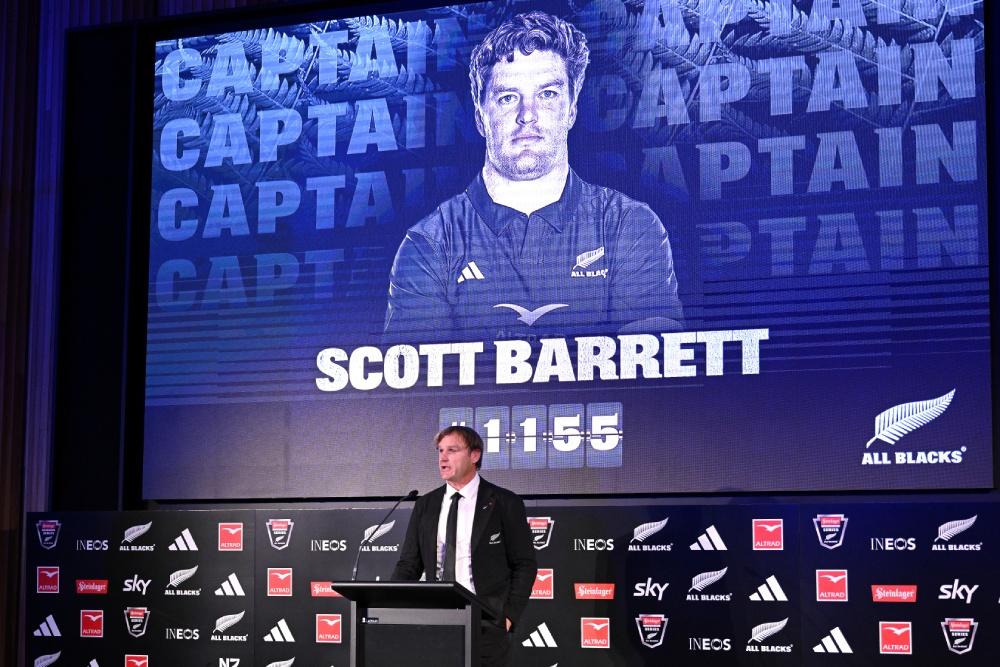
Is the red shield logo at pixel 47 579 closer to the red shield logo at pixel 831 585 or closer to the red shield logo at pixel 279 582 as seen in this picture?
the red shield logo at pixel 279 582

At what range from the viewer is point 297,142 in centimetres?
827

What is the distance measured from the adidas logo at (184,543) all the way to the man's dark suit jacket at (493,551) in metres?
2.00

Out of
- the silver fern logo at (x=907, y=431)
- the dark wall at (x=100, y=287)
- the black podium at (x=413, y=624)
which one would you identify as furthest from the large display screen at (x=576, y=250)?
the black podium at (x=413, y=624)

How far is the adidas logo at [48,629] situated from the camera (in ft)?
25.5

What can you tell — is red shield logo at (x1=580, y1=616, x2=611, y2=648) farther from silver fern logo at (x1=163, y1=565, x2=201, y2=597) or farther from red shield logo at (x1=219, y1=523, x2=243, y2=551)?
silver fern logo at (x1=163, y1=565, x2=201, y2=597)

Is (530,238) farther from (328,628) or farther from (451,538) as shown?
(328,628)

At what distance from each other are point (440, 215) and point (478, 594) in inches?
109

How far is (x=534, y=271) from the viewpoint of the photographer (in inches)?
301

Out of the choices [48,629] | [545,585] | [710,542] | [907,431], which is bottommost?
[48,629]

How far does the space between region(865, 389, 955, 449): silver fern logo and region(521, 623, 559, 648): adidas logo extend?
6.33 ft

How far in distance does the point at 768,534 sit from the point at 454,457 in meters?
1.76

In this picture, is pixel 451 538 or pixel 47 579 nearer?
pixel 451 538

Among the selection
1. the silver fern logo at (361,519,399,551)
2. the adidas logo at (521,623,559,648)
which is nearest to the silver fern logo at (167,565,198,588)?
the silver fern logo at (361,519,399,551)

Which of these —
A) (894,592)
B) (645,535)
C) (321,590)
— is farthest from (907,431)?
(321,590)
